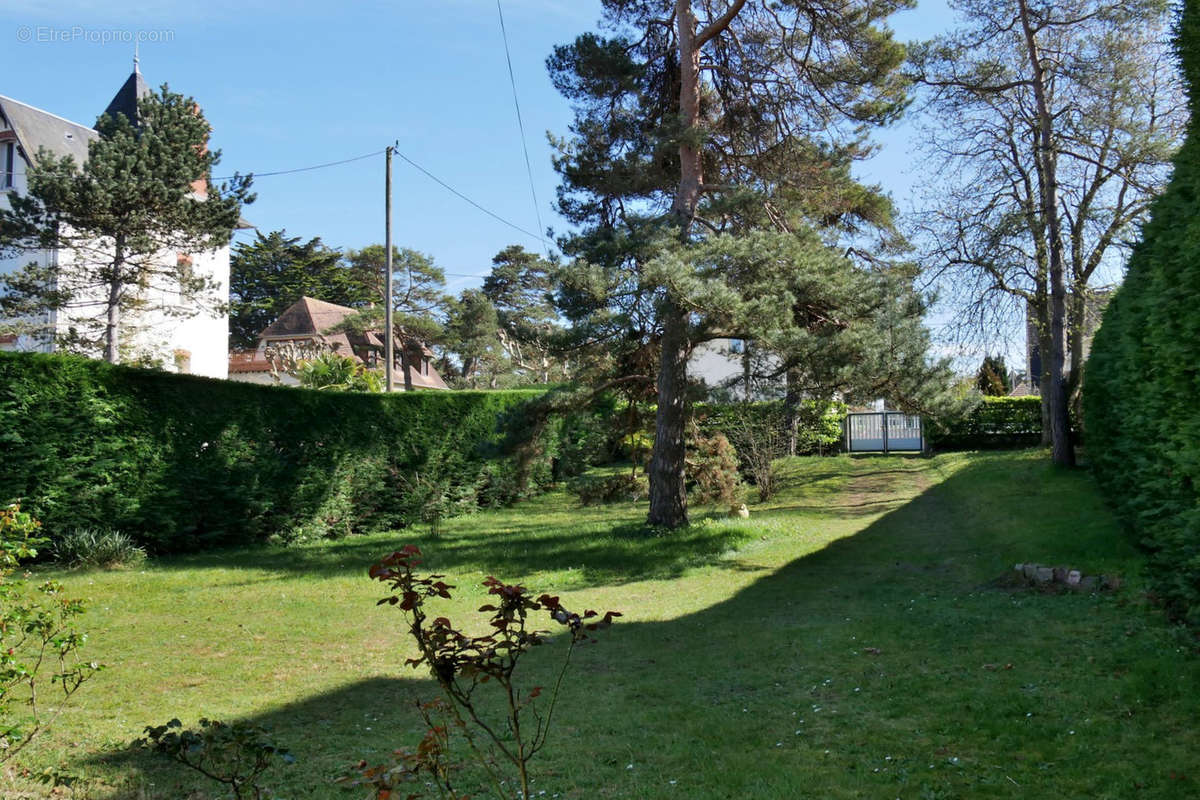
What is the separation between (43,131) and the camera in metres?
25.2

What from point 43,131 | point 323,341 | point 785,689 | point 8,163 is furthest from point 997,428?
point 43,131

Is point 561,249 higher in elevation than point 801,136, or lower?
lower

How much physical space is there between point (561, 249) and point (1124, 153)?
11.4 metres

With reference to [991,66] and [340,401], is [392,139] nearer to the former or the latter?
[340,401]

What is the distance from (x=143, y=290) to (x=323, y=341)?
12470 mm

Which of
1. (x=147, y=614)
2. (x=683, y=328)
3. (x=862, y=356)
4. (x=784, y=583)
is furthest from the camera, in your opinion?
(x=683, y=328)

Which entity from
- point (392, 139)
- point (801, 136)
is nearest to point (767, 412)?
point (801, 136)

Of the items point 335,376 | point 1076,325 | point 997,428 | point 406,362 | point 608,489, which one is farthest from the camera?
point 406,362

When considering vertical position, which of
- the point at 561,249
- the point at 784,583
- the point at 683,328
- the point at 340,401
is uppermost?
the point at 561,249

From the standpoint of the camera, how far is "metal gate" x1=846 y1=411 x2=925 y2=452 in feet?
80.4

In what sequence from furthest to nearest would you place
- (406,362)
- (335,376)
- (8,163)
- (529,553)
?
(406,362), (8,163), (335,376), (529,553)

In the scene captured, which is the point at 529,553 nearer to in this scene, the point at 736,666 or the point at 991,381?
the point at 736,666

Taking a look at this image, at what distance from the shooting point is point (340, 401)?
526 inches

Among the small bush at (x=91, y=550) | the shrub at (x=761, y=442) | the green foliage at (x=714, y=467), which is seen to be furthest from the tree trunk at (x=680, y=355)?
the small bush at (x=91, y=550)
